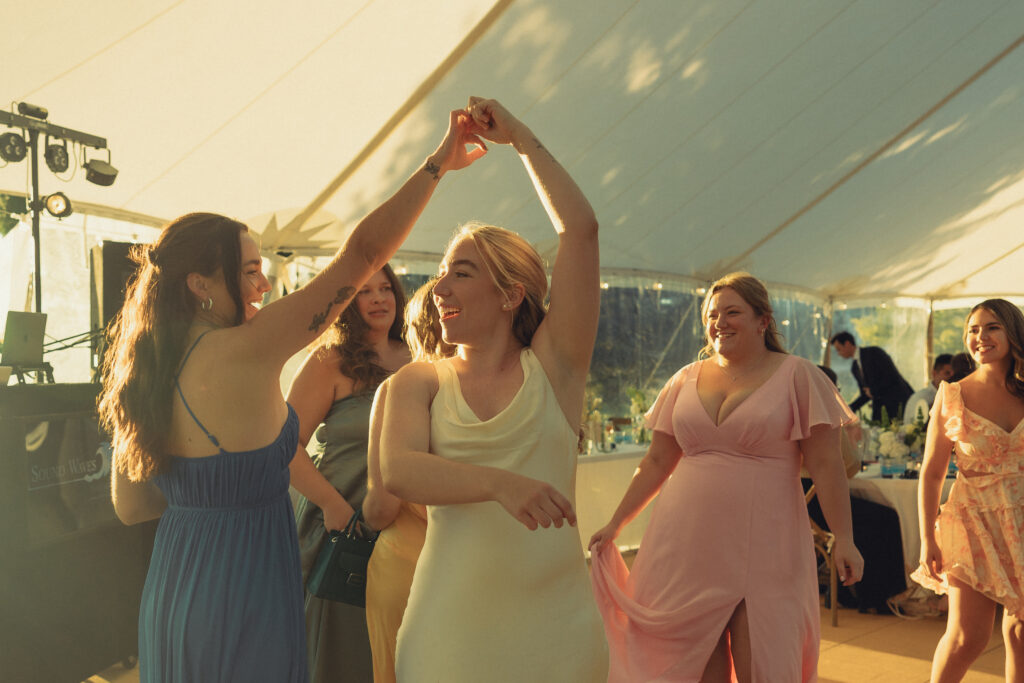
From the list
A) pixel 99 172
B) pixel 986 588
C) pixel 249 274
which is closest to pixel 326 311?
pixel 249 274

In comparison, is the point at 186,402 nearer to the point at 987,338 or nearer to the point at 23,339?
the point at 23,339

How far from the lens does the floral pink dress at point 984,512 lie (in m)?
3.32

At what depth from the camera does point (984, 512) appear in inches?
136

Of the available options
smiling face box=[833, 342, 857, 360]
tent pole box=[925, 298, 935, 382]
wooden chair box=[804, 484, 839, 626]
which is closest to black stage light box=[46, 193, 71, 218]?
wooden chair box=[804, 484, 839, 626]

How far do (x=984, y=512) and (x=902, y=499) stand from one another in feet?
9.36

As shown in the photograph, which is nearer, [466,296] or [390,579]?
[466,296]

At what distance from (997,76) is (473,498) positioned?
8496mm

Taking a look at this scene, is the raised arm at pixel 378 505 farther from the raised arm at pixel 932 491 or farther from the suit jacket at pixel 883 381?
the suit jacket at pixel 883 381

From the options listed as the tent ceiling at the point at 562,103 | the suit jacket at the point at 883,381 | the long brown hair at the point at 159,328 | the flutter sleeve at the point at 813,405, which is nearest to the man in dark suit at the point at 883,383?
the suit jacket at the point at 883,381

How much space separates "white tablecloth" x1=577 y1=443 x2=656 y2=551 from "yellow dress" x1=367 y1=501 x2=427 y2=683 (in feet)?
16.4

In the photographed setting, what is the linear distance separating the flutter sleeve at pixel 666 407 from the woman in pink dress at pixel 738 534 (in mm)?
97

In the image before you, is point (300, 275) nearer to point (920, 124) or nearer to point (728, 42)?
point (728, 42)

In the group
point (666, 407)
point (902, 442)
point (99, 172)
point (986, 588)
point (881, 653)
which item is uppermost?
point (99, 172)

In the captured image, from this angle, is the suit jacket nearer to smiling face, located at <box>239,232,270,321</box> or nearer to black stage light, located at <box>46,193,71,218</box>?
black stage light, located at <box>46,193,71,218</box>
